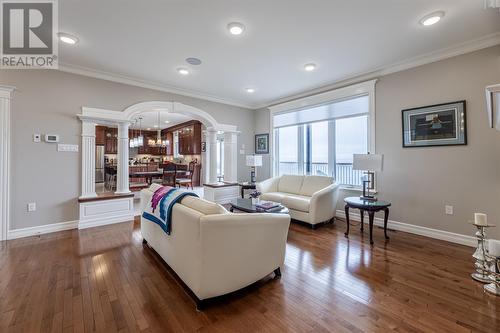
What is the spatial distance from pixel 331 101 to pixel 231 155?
2.85 meters

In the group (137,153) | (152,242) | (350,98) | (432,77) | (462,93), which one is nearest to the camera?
(152,242)

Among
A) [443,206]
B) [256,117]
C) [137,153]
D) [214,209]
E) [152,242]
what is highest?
[256,117]

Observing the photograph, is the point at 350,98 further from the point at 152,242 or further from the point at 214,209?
the point at 152,242

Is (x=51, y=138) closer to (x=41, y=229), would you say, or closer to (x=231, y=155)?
(x=41, y=229)

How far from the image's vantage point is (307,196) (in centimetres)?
446

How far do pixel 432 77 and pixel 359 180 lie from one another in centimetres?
201

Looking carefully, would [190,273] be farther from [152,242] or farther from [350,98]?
[350,98]

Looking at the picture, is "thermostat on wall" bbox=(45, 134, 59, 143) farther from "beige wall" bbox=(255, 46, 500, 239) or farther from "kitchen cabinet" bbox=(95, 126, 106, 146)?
"kitchen cabinet" bbox=(95, 126, 106, 146)

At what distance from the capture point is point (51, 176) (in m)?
3.61

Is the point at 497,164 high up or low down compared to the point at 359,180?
up

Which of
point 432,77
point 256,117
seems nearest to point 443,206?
point 432,77

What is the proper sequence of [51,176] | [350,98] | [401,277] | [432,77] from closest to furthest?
[401,277]
[432,77]
[51,176]
[350,98]

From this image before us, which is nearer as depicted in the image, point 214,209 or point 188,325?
point 188,325

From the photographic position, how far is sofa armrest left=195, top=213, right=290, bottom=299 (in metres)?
1.72
